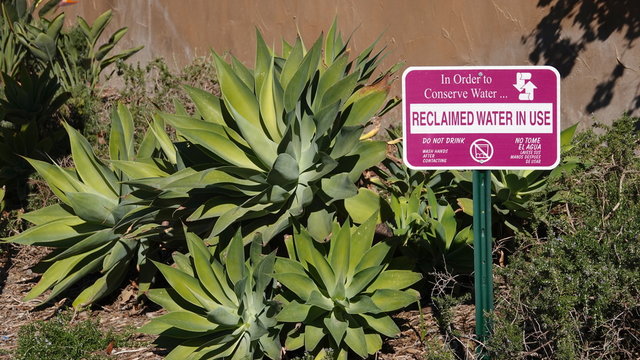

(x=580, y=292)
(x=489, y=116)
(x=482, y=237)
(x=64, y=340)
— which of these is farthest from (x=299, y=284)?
(x=64, y=340)

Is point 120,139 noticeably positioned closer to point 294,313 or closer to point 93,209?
point 93,209

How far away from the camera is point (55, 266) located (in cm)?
575

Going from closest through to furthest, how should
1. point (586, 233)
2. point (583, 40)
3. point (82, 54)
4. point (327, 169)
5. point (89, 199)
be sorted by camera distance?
1. point (586, 233)
2. point (327, 169)
3. point (89, 199)
4. point (583, 40)
5. point (82, 54)

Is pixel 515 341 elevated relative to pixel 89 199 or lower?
lower

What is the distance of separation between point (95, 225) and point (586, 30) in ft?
15.8

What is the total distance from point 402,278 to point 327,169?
74cm

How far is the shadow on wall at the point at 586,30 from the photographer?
760 centimetres

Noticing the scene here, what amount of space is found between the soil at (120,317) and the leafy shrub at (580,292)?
1.08 feet

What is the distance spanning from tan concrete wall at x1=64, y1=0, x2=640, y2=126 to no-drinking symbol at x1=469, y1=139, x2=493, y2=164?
3.55m

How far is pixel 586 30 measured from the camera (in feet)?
25.6

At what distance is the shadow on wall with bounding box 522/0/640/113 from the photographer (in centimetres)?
760

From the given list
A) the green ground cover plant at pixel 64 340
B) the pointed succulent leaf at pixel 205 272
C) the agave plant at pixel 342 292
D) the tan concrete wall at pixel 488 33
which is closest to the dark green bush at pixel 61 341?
the green ground cover plant at pixel 64 340

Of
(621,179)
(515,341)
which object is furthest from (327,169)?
(621,179)

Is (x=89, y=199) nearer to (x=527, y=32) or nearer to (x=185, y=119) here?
(x=185, y=119)
